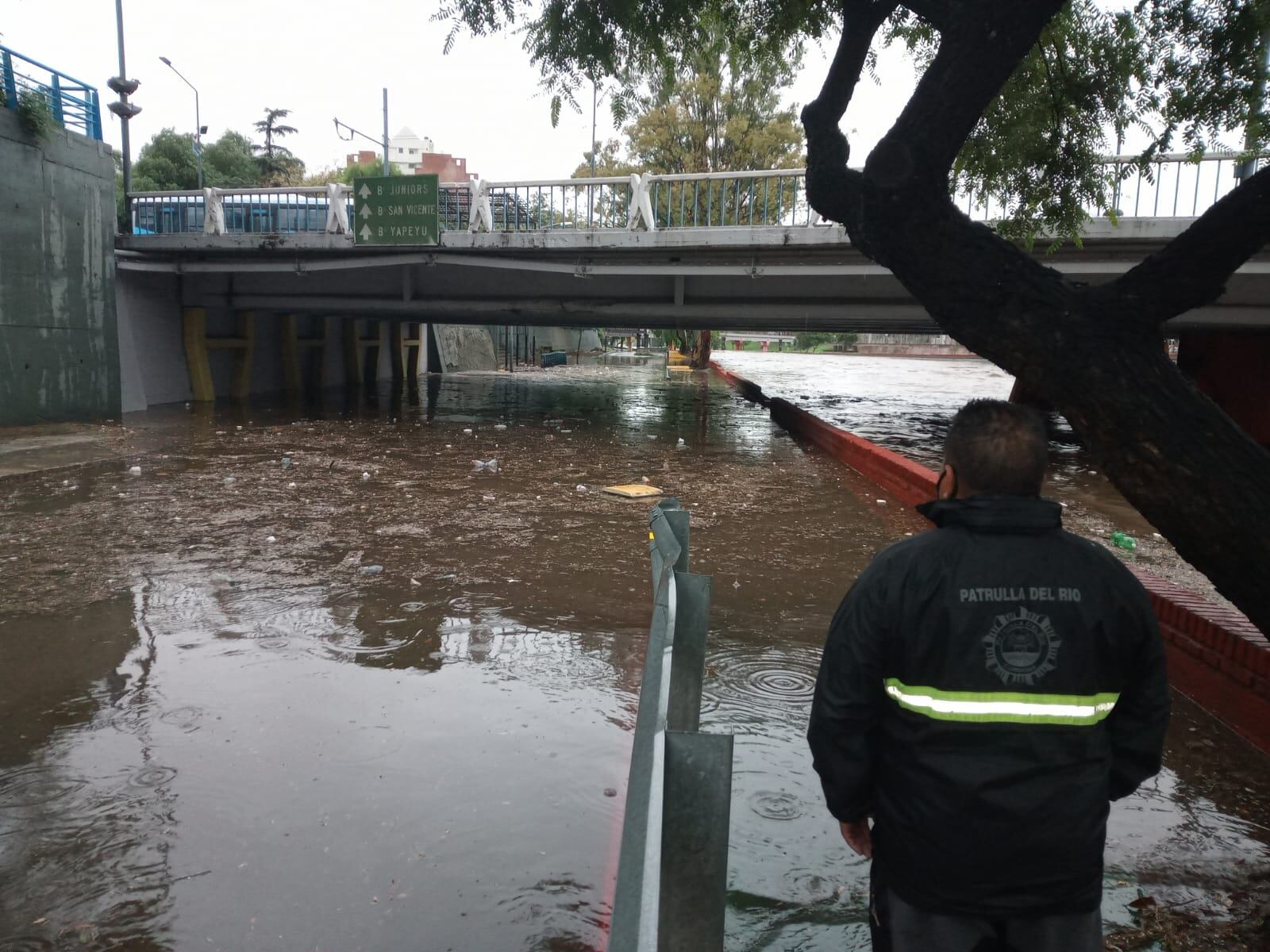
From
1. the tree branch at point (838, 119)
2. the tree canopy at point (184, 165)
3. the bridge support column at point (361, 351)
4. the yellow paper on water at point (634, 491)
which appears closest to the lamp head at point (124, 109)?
the bridge support column at point (361, 351)

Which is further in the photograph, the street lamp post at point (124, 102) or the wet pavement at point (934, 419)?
the street lamp post at point (124, 102)

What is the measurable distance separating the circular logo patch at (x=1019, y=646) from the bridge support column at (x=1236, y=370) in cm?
1439

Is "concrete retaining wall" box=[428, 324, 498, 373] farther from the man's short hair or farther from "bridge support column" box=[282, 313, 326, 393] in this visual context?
the man's short hair

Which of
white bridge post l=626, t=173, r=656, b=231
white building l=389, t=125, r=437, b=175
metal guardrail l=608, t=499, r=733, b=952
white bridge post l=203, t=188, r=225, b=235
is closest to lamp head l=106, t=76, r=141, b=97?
white bridge post l=203, t=188, r=225, b=235

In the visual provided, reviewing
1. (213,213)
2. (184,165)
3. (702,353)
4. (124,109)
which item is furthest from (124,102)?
(184,165)

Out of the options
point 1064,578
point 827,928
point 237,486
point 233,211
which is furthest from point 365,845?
point 233,211

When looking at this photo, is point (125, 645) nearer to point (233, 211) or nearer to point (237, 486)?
point (237, 486)

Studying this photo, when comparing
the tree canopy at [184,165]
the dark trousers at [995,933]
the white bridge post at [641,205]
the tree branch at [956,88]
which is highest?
the tree canopy at [184,165]

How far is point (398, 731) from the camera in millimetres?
4156

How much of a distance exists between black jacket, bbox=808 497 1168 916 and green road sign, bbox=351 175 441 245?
51.7ft

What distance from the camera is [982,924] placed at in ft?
6.09

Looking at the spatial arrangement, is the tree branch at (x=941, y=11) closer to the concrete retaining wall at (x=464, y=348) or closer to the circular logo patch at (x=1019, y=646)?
the circular logo patch at (x=1019, y=646)

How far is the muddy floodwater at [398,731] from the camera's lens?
115 inches

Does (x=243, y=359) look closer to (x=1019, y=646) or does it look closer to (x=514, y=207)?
(x=514, y=207)
